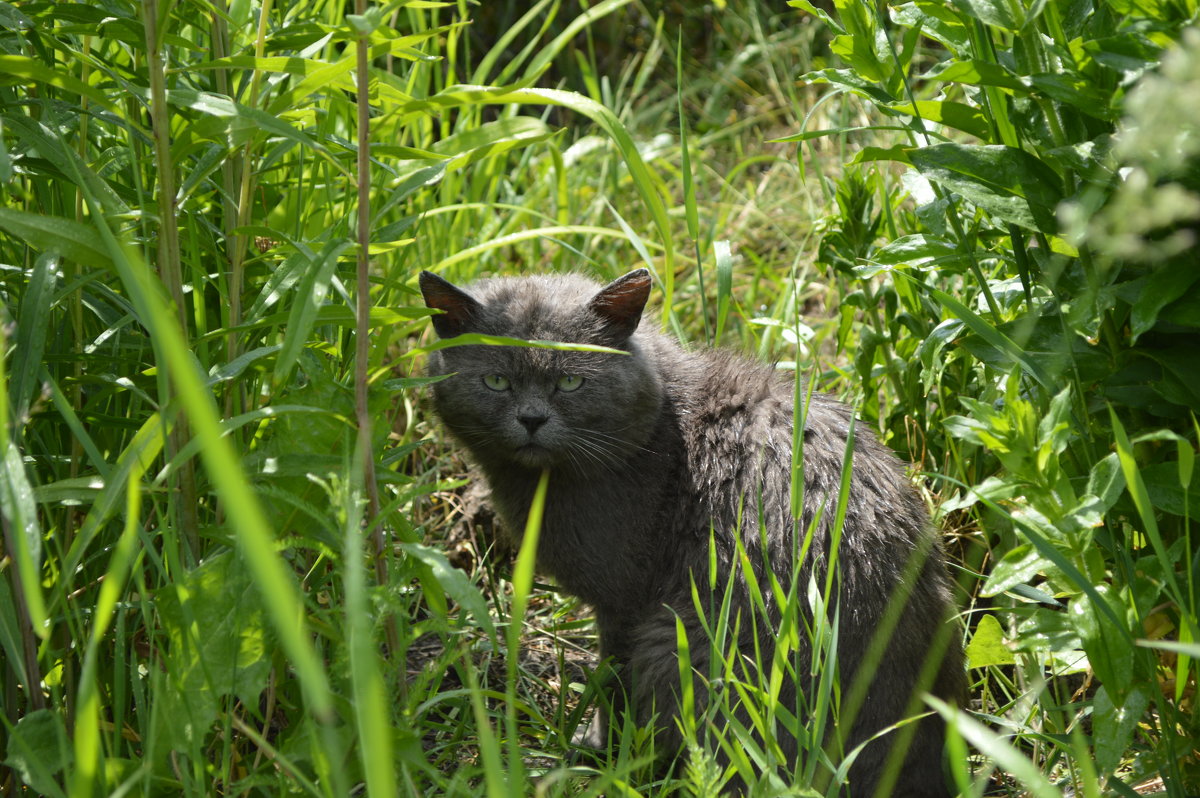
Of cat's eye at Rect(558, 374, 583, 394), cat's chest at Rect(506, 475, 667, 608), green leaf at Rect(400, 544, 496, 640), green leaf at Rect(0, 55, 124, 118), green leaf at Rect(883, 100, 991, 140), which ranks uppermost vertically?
green leaf at Rect(0, 55, 124, 118)

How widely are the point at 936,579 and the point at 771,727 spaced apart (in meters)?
0.69

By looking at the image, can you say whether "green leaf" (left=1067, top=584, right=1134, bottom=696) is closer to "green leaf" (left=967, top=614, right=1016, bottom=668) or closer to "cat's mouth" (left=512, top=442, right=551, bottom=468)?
"green leaf" (left=967, top=614, right=1016, bottom=668)

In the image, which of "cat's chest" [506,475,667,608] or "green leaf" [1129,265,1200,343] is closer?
"green leaf" [1129,265,1200,343]

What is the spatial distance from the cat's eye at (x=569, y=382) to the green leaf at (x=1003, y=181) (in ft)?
3.20

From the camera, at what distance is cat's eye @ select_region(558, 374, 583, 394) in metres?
2.41

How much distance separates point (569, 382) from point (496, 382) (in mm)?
166

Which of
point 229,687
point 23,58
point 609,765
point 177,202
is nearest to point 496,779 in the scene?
point 229,687

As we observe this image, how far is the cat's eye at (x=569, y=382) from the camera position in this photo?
241 centimetres

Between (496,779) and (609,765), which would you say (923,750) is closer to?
(609,765)

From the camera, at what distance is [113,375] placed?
188 centimetres

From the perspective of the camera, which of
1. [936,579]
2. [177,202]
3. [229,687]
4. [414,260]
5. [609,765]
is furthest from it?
[414,260]

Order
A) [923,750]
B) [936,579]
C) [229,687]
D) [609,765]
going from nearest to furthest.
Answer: [229,687] < [609,765] < [923,750] < [936,579]

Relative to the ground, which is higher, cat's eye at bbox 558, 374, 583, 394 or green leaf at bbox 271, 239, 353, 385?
green leaf at bbox 271, 239, 353, 385

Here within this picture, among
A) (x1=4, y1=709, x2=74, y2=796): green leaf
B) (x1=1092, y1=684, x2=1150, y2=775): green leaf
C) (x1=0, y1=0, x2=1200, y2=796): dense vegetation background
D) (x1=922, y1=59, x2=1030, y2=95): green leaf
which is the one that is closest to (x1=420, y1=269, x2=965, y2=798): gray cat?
(x1=0, y1=0, x2=1200, y2=796): dense vegetation background
